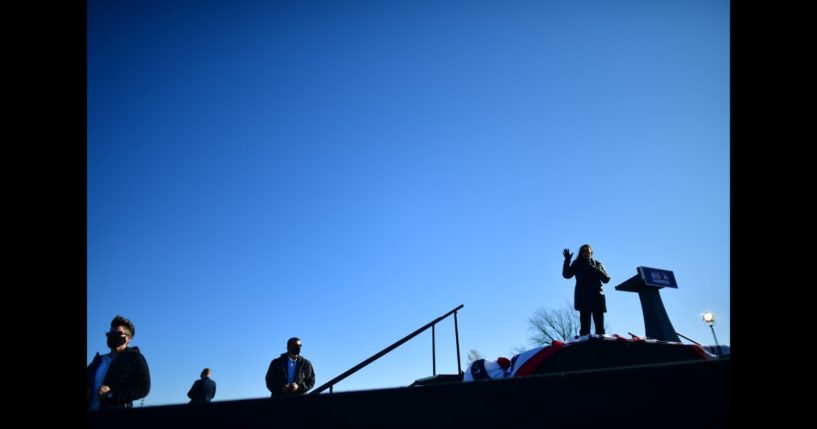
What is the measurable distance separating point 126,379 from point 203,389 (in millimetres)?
4062

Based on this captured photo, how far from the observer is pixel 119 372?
331 centimetres

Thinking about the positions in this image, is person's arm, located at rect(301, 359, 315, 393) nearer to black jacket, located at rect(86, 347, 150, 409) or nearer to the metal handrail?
the metal handrail

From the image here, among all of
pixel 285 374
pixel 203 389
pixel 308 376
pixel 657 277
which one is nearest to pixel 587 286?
pixel 308 376

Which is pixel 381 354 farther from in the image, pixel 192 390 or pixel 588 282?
pixel 192 390

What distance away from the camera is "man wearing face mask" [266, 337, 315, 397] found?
16.1ft

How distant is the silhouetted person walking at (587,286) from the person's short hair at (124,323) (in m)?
5.63

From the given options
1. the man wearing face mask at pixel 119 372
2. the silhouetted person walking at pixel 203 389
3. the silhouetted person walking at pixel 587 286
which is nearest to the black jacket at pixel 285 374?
the man wearing face mask at pixel 119 372

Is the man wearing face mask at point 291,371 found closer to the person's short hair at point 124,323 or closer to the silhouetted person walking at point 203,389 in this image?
the person's short hair at point 124,323

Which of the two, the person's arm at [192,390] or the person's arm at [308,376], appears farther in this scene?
the person's arm at [192,390]

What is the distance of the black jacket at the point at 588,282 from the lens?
558 cm
